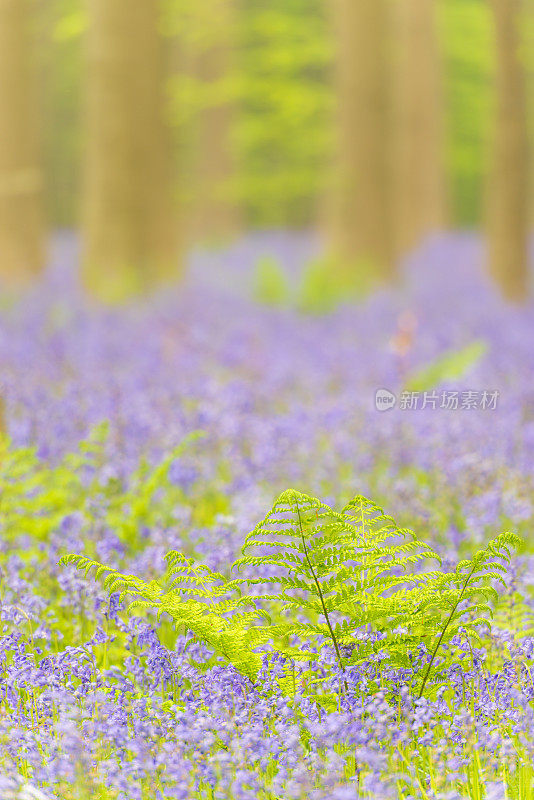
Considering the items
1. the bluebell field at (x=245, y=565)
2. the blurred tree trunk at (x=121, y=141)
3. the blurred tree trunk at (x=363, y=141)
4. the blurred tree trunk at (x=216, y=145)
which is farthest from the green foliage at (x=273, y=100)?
the bluebell field at (x=245, y=565)

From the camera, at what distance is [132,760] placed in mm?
2594

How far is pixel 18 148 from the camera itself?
1301 centimetres

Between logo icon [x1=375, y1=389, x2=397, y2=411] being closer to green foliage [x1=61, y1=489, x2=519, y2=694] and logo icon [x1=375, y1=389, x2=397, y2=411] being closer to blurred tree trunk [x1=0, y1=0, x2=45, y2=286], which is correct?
green foliage [x1=61, y1=489, x2=519, y2=694]

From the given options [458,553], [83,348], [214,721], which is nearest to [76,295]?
[83,348]

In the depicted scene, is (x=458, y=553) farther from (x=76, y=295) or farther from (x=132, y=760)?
(x=76, y=295)

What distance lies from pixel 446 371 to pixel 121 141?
19.6 ft

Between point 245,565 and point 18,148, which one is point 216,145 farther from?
point 245,565

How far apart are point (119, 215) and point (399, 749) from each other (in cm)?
1010

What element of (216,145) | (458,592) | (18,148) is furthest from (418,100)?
(458,592)

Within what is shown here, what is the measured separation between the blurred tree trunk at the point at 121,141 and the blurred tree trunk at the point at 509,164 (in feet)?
13.1

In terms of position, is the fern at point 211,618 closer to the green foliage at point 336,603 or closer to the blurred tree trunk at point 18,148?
the green foliage at point 336,603

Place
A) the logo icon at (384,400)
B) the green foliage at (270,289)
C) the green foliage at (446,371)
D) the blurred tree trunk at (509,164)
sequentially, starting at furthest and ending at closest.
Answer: the green foliage at (270,289) < the blurred tree trunk at (509,164) < the green foliage at (446,371) < the logo icon at (384,400)

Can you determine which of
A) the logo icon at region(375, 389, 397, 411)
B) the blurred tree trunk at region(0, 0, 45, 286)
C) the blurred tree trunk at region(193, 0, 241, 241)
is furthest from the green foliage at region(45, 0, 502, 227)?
the logo icon at region(375, 389, 397, 411)

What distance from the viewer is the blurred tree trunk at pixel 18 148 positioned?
12.8 m
